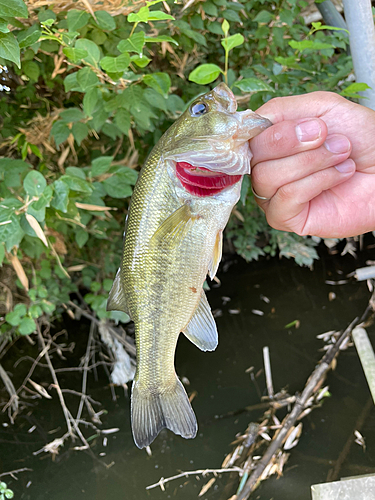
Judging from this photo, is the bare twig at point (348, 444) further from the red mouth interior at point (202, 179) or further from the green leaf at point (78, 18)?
the green leaf at point (78, 18)

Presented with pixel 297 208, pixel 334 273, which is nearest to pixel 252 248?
pixel 334 273

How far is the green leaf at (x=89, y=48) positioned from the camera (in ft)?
4.26

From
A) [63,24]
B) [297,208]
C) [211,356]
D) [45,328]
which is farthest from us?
[45,328]

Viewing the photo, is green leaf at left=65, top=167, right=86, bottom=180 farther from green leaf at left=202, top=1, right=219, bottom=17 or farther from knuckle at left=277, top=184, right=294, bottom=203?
A: green leaf at left=202, top=1, right=219, bottom=17

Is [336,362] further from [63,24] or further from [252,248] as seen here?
[63,24]

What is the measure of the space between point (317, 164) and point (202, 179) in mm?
317

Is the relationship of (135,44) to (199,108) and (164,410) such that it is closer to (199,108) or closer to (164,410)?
(199,108)

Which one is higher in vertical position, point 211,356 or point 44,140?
point 44,140

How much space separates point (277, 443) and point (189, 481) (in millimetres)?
562

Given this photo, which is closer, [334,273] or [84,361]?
[84,361]

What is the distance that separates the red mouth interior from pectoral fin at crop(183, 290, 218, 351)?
34cm

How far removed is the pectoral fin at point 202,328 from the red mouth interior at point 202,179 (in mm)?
338

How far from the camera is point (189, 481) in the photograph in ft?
7.35

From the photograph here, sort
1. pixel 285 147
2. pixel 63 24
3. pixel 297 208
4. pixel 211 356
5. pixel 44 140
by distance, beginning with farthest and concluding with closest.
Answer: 1. pixel 211 356
2. pixel 44 140
3. pixel 63 24
4. pixel 297 208
5. pixel 285 147
